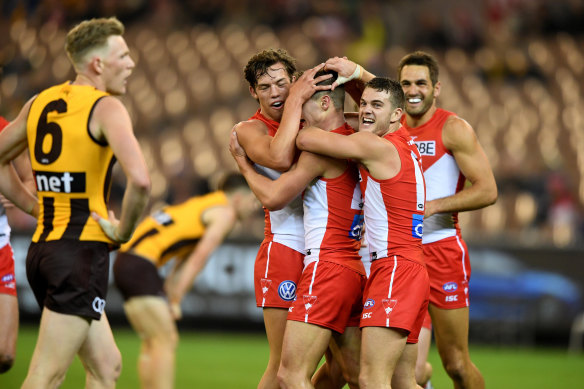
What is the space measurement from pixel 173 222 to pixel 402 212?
10.7 feet

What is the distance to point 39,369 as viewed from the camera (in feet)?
15.8

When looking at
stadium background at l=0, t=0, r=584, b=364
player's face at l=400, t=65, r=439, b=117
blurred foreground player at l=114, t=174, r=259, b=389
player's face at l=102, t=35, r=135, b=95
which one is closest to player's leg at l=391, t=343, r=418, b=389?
player's face at l=400, t=65, r=439, b=117

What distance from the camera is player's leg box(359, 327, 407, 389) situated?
5078 millimetres

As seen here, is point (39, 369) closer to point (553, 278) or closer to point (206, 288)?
point (206, 288)

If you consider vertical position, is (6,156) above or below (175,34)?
below

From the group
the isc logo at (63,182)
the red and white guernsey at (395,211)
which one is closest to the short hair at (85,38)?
the isc logo at (63,182)

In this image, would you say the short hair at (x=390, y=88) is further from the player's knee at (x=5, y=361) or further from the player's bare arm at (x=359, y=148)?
the player's knee at (x=5, y=361)

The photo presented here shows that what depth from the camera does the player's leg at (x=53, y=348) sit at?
479 centimetres

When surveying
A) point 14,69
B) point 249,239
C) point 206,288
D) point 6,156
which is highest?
point 14,69

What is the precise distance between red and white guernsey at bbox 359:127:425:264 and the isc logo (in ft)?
6.01

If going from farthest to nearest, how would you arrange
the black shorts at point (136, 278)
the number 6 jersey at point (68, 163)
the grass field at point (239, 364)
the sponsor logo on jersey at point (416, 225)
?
the grass field at point (239, 364), the black shorts at point (136, 278), the sponsor logo on jersey at point (416, 225), the number 6 jersey at point (68, 163)

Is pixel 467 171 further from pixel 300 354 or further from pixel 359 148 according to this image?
pixel 300 354

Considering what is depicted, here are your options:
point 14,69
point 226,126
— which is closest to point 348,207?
point 226,126

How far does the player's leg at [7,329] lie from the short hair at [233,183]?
8.30ft
